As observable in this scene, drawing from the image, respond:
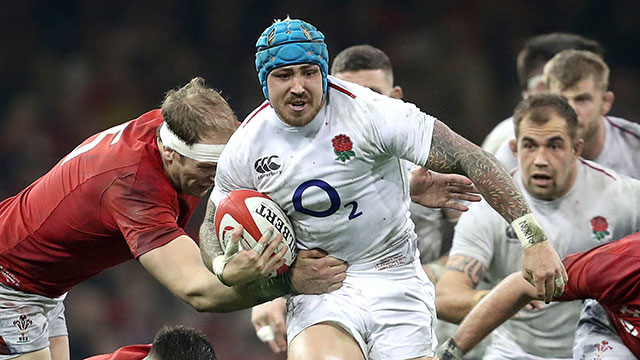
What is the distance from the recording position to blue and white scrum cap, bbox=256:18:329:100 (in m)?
3.75

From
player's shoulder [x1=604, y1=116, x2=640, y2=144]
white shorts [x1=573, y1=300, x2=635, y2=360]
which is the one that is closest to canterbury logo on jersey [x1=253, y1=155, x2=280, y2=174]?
white shorts [x1=573, y1=300, x2=635, y2=360]

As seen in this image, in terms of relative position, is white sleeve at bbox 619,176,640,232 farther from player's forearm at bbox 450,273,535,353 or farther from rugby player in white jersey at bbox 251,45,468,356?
player's forearm at bbox 450,273,535,353

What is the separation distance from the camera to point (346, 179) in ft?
12.6

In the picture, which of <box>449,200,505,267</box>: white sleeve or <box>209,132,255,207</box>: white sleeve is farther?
<box>449,200,505,267</box>: white sleeve

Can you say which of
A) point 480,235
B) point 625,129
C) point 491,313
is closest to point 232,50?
point 625,129

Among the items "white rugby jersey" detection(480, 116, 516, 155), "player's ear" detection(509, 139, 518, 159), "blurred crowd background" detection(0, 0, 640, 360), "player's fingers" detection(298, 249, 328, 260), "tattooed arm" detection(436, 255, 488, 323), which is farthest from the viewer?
"blurred crowd background" detection(0, 0, 640, 360)

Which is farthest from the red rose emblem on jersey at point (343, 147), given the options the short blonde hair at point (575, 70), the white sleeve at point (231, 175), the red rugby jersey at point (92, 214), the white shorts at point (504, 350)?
the short blonde hair at point (575, 70)

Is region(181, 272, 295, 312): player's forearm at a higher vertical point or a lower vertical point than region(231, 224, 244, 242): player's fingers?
lower

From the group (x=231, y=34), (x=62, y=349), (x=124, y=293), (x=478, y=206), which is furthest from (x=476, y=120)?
(x=62, y=349)

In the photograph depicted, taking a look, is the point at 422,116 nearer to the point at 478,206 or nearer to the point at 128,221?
the point at 128,221

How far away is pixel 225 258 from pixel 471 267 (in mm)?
2089

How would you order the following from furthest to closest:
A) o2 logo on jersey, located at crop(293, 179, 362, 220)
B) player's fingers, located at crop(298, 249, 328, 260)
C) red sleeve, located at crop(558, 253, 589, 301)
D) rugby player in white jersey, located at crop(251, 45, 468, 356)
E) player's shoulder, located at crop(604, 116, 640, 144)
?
player's shoulder, located at crop(604, 116, 640, 144) → rugby player in white jersey, located at crop(251, 45, 468, 356) → red sleeve, located at crop(558, 253, 589, 301) → player's fingers, located at crop(298, 249, 328, 260) → o2 logo on jersey, located at crop(293, 179, 362, 220)

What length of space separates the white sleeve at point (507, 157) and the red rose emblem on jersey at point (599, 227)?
A: 748 mm

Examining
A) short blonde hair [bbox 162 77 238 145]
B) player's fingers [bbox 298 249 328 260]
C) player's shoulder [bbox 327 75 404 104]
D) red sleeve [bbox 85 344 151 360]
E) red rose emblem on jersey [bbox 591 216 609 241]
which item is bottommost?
red sleeve [bbox 85 344 151 360]
